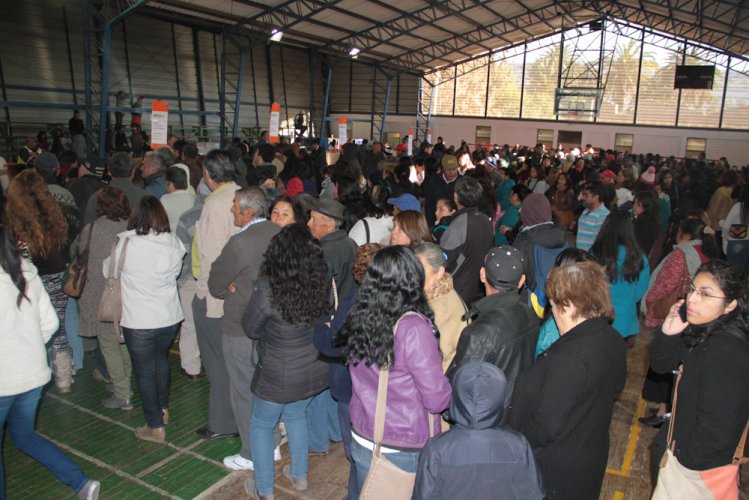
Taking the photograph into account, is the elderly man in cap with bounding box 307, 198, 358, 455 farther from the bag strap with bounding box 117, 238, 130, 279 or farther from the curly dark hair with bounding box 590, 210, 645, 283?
the curly dark hair with bounding box 590, 210, 645, 283

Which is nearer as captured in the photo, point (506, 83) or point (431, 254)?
point (431, 254)

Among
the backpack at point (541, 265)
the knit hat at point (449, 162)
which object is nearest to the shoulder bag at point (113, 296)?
the backpack at point (541, 265)

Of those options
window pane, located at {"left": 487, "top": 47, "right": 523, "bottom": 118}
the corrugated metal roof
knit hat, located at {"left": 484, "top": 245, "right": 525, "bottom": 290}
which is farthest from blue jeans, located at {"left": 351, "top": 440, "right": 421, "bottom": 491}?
window pane, located at {"left": 487, "top": 47, "right": 523, "bottom": 118}

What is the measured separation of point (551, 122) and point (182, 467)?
2351 centimetres

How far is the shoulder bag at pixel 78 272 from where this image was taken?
3771 millimetres

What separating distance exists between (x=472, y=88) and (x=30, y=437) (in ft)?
82.2

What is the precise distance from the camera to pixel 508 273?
2381mm

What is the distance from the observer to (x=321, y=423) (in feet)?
11.7

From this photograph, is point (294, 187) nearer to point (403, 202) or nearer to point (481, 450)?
point (403, 202)

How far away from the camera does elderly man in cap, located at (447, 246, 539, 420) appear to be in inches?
87.2

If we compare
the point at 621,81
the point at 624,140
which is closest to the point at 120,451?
the point at 624,140

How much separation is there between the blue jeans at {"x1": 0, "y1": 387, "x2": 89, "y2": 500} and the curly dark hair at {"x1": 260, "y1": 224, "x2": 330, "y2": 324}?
1.21 metres

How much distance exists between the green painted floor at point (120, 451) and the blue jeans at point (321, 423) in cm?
54

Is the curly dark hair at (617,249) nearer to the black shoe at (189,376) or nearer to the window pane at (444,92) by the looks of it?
the black shoe at (189,376)
